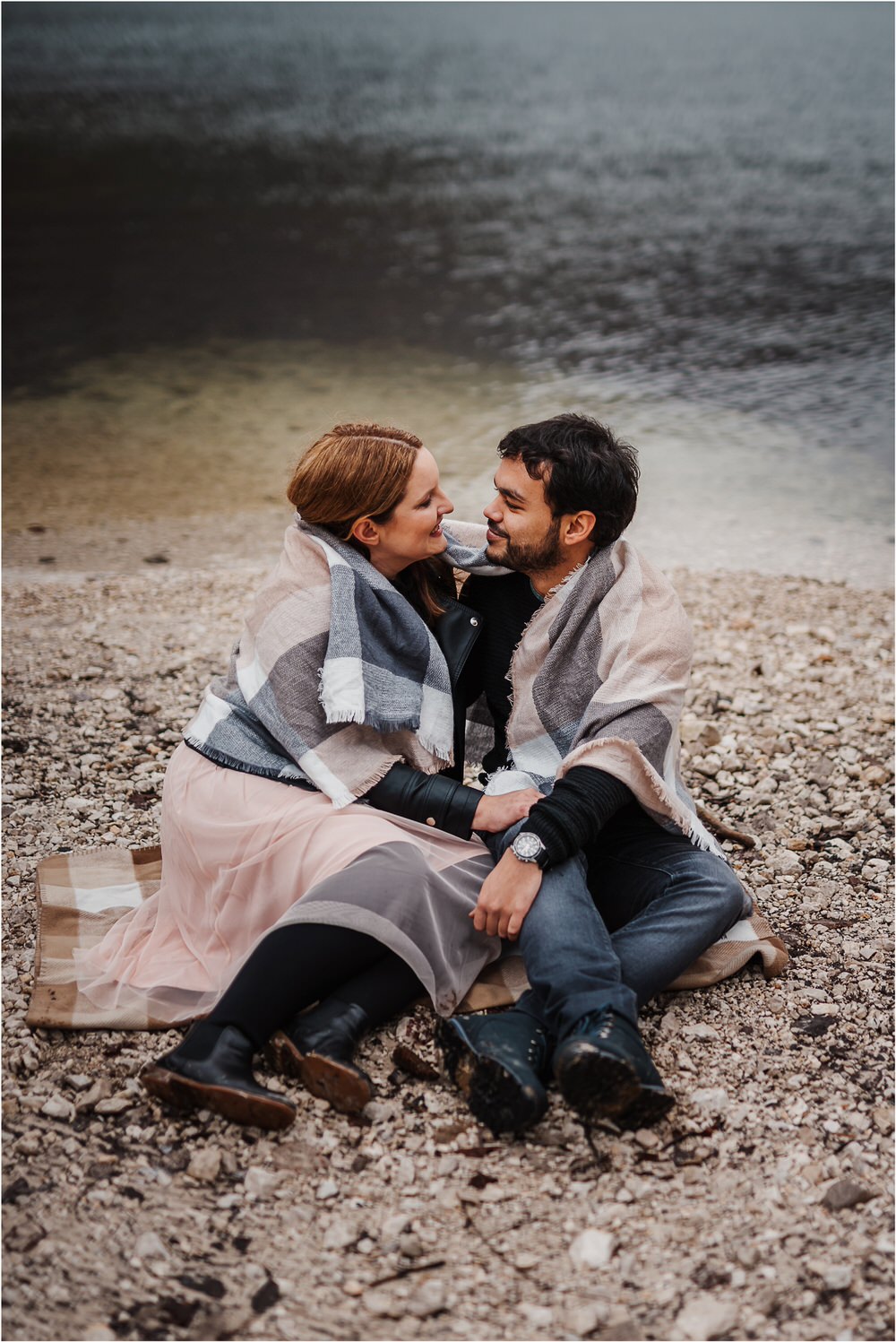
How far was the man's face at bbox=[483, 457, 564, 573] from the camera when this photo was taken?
3.53 m

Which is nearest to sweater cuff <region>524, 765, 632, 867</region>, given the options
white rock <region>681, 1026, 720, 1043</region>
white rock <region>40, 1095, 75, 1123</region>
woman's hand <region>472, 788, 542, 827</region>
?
woman's hand <region>472, 788, 542, 827</region>

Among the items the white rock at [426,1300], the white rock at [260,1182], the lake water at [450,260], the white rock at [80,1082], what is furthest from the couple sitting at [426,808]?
the lake water at [450,260]

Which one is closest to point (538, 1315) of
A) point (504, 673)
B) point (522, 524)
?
point (504, 673)

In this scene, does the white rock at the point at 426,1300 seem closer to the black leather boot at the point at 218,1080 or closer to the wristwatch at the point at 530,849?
the black leather boot at the point at 218,1080

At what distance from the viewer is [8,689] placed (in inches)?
225

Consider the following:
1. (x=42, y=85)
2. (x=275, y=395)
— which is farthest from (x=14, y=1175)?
(x=42, y=85)

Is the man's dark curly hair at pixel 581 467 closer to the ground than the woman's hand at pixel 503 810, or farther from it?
farther from it

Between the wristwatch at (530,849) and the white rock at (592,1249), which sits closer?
the white rock at (592,1249)

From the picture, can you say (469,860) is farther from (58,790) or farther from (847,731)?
(847,731)

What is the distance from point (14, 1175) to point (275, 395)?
36.2 feet

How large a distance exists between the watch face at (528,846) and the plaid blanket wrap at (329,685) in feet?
1.55

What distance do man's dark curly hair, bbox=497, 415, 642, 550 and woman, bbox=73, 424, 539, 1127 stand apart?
31 centimetres

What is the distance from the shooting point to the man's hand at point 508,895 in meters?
3.10

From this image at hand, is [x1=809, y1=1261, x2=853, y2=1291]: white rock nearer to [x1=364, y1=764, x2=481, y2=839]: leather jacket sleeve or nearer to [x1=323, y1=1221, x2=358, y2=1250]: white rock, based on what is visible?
[x1=323, y1=1221, x2=358, y2=1250]: white rock
